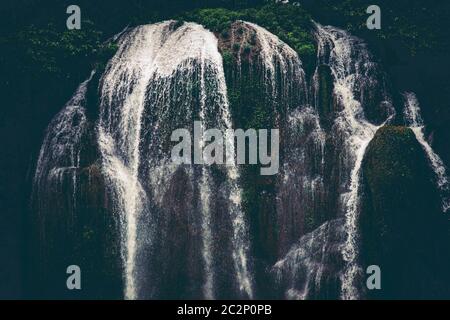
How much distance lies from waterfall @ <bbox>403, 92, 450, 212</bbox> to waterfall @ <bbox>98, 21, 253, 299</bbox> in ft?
22.0

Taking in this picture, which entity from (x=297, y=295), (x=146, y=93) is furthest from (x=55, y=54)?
(x=297, y=295)

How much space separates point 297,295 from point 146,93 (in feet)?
30.1

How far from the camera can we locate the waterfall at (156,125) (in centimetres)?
3909

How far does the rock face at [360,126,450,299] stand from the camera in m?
37.8

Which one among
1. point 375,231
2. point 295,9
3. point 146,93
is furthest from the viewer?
point 295,9

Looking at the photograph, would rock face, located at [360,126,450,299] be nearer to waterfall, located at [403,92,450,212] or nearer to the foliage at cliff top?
waterfall, located at [403,92,450,212]

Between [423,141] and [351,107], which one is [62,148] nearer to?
[351,107]

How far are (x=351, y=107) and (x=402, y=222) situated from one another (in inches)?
202

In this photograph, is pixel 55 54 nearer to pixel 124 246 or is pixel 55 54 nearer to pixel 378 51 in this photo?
pixel 124 246

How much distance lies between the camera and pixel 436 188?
39500 millimetres

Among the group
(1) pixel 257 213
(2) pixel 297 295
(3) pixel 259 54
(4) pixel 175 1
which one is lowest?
(2) pixel 297 295

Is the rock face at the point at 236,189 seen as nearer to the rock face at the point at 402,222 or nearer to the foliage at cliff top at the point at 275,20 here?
the rock face at the point at 402,222

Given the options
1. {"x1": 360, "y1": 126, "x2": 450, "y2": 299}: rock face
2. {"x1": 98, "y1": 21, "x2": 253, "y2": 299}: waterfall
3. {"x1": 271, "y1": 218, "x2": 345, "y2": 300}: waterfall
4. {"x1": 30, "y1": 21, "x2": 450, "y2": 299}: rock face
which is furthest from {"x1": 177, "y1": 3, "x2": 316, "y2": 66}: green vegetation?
{"x1": 271, "y1": 218, "x2": 345, "y2": 300}: waterfall

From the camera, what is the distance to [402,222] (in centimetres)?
3800
